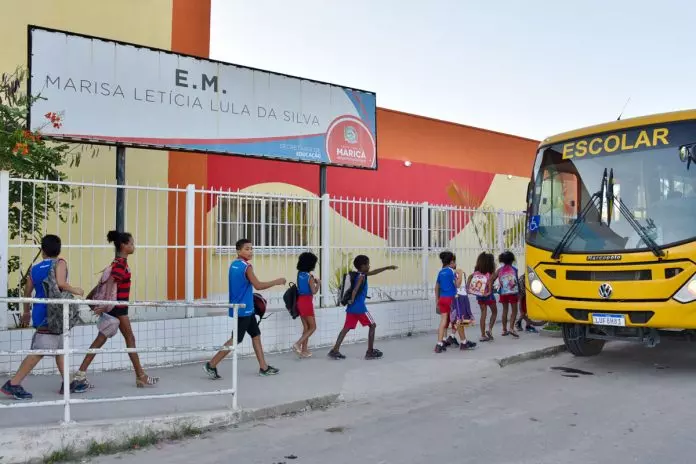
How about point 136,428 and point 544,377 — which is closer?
point 136,428

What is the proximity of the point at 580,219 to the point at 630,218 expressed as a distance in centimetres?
59

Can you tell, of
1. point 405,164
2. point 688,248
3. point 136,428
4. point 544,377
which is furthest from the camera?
point 405,164

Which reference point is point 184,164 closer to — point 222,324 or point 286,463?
point 222,324

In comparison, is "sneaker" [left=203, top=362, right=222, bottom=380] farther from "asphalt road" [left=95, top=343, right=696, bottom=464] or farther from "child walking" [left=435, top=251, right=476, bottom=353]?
"child walking" [left=435, top=251, right=476, bottom=353]

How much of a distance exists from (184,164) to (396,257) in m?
4.19

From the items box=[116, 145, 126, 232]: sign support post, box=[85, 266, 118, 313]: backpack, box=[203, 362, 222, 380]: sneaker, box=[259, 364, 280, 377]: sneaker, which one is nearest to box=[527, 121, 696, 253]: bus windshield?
box=[259, 364, 280, 377]: sneaker

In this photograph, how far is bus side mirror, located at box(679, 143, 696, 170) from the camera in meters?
7.00

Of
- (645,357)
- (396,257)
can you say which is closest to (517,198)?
(396,257)

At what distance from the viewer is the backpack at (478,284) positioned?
9773 mm

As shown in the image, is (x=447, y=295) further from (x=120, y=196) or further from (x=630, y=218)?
(x=120, y=196)

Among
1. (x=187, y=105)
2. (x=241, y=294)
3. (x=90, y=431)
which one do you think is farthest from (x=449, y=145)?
(x=90, y=431)

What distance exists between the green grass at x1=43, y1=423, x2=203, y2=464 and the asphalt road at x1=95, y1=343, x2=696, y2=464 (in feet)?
0.45

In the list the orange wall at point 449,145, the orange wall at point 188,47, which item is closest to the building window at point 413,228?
the orange wall at point 188,47

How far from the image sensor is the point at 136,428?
501 cm
